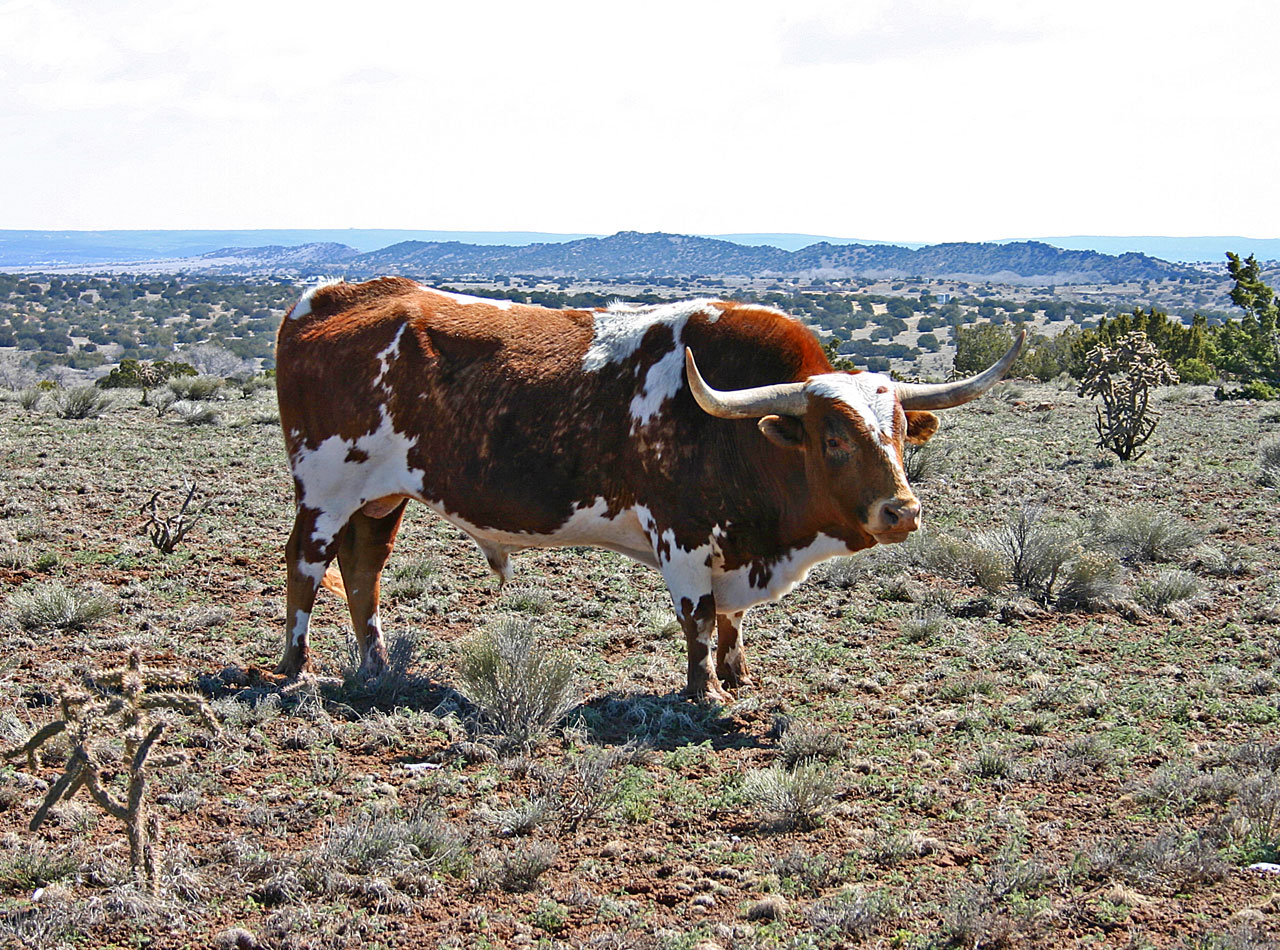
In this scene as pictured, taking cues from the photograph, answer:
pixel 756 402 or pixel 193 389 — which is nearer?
pixel 756 402

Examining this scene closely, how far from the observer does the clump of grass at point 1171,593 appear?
27.4 ft

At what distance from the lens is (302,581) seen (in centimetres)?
689

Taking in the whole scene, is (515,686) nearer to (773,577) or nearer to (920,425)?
(773,577)

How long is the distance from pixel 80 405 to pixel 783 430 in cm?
1721

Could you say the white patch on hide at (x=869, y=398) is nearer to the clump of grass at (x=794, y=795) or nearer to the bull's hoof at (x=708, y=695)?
the clump of grass at (x=794, y=795)

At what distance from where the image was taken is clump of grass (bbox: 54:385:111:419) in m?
19.1

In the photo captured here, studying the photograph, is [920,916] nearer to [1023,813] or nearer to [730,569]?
[1023,813]

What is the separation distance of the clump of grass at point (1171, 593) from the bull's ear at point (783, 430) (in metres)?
4.15

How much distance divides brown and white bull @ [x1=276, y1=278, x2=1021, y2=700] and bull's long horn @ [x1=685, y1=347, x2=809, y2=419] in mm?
11

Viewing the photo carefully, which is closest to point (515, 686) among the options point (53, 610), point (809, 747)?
point (809, 747)

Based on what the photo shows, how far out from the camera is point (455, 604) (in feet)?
28.7

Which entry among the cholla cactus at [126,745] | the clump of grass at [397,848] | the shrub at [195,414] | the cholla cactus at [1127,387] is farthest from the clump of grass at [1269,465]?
the shrub at [195,414]

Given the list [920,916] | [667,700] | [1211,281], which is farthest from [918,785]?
[1211,281]

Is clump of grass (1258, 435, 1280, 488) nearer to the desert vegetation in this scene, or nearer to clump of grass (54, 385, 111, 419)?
the desert vegetation
